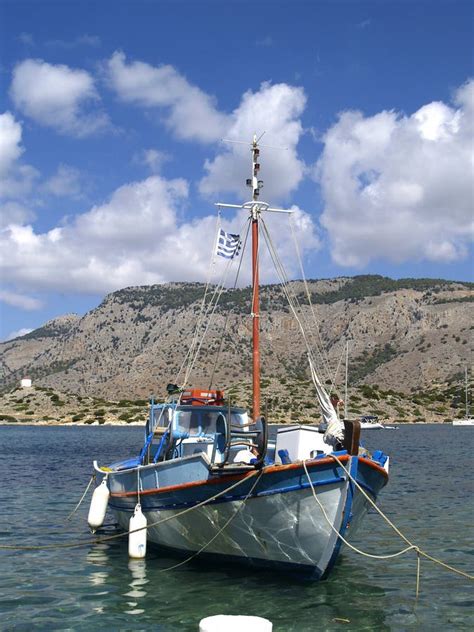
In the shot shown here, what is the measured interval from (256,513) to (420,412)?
376ft

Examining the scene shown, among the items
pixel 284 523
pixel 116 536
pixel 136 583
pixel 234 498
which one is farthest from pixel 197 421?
pixel 284 523

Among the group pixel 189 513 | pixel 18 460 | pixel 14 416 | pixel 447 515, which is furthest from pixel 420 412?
pixel 189 513

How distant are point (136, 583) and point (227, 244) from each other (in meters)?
11.7

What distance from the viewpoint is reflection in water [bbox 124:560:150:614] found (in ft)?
46.1

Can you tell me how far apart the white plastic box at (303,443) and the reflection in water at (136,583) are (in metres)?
4.43

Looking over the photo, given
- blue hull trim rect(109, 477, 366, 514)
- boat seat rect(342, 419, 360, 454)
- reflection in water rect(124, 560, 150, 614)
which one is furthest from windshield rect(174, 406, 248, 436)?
boat seat rect(342, 419, 360, 454)

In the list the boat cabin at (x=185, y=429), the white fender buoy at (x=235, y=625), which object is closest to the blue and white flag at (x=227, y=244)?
the boat cabin at (x=185, y=429)

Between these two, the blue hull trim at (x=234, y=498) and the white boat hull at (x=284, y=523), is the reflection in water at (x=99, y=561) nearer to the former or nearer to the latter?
the blue hull trim at (x=234, y=498)

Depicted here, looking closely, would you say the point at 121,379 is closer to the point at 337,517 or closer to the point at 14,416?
the point at 14,416

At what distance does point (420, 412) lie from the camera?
12450 centimetres

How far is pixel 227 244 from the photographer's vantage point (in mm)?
23469

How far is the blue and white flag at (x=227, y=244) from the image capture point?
76.8ft

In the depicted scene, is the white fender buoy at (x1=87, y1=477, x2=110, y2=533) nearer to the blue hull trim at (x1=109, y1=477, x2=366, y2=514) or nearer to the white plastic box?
the blue hull trim at (x1=109, y1=477, x2=366, y2=514)

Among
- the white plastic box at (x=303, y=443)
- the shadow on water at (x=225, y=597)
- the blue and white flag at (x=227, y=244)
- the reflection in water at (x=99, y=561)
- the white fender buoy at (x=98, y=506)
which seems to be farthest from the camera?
the blue and white flag at (x=227, y=244)
